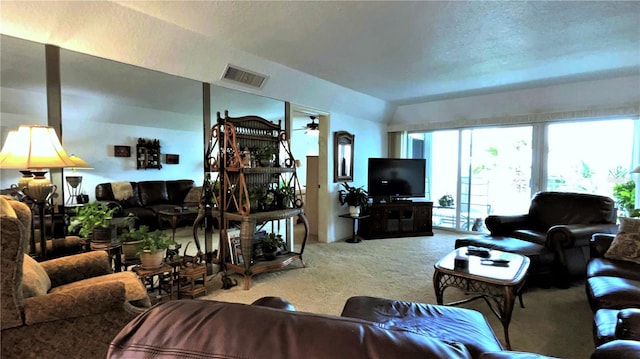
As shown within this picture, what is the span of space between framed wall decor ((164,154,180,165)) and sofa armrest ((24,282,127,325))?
1785 millimetres

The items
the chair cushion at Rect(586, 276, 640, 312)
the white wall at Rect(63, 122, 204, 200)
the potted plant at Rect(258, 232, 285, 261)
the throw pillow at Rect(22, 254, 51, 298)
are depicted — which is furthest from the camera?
the potted plant at Rect(258, 232, 285, 261)

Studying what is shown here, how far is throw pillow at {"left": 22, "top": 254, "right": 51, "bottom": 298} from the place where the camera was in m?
1.64

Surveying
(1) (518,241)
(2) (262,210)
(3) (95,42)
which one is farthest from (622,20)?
(3) (95,42)

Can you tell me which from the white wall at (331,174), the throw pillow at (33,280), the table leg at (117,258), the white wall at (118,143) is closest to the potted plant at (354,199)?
the white wall at (331,174)

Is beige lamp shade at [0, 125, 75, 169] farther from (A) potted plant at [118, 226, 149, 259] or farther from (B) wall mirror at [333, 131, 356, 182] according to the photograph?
(B) wall mirror at [333, 131, 356, 182]

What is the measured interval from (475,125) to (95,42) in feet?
18.1

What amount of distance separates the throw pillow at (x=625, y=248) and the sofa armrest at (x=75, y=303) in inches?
146

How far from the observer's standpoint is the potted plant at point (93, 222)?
99.9 inches

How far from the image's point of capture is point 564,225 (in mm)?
3395

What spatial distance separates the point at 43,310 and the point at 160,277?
122 cm

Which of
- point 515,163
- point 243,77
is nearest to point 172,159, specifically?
point 243,77

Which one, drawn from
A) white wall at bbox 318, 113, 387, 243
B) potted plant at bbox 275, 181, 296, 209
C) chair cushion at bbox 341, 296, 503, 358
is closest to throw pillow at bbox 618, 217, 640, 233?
chair cushion at bbox 341, 296, 503, 358

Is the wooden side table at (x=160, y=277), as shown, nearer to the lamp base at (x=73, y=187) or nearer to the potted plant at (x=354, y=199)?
the lamp base at (x=73, y=187)

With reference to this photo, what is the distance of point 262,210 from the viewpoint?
147 inches
